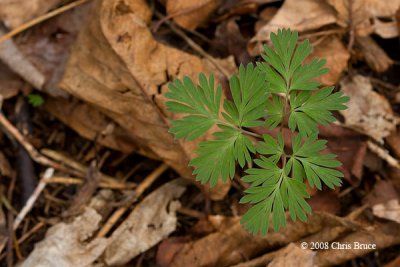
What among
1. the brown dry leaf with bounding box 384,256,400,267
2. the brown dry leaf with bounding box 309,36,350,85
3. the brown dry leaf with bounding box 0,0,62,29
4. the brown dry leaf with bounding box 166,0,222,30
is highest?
the brown dry leaf with bounding box 0,0,62,29

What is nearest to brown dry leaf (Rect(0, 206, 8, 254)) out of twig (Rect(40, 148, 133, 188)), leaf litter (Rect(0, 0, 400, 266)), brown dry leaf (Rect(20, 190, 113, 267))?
leaf litter (Rect(0, 0, 400, 266))

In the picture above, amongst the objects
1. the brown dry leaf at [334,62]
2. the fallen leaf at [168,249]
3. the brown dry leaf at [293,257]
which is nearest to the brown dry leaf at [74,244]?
the fallen leaf at [168,249]

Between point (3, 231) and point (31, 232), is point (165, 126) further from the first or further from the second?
point (3, 231)

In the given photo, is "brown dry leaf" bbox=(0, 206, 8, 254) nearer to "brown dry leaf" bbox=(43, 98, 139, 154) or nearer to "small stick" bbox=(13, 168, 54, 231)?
"small stick" bbox=(13, 168, 54, 231)

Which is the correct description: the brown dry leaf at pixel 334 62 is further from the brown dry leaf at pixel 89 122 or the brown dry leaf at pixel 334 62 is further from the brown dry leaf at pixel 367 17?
the brown dry leaf at pixel 89 122

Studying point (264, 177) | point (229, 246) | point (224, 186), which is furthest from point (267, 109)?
point (229, 246)

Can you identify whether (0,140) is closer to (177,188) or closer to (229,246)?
(177,188)

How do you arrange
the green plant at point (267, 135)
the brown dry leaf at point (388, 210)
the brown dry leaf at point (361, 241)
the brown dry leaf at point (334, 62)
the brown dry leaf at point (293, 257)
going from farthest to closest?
the brown dry leaf at point (334, 62) → the brown dry leaf at point (388, 210) → the brown dry leaf at point (361, 241) → the brown dry leaf at point (293, 257) → the green plant at point (267, 135)
